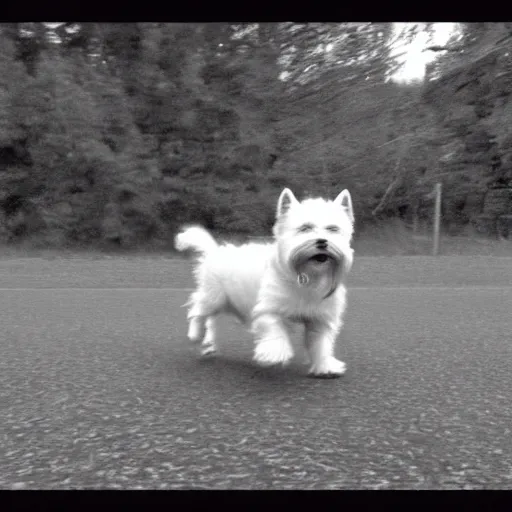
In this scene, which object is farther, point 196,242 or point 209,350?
point 196,242

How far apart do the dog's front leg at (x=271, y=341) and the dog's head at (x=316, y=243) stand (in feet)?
1.12

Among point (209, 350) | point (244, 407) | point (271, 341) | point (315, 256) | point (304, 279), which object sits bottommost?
point (209, 350)

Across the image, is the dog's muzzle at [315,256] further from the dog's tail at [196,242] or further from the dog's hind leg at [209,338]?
the dog's tail at [196,242]

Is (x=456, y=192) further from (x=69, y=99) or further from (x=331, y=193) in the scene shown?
(x=69, y=99)

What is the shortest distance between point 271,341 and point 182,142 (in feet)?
58.9

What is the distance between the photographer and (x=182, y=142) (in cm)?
2231

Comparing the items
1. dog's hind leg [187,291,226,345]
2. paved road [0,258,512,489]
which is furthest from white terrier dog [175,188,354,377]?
dog's hind leg [187,291,226,345]

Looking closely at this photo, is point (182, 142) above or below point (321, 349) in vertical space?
above

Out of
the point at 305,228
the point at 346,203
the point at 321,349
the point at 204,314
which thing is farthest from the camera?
the point at 204,314

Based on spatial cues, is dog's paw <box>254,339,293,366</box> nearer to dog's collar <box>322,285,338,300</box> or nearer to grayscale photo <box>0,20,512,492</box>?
grayscale photo <box>0,20,512,492</box>

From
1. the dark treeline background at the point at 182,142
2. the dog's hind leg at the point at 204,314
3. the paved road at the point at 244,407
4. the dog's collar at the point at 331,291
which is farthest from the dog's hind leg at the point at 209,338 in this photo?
the dark treeline background at the point at 182,142

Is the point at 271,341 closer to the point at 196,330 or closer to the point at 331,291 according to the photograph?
the point at 331,291

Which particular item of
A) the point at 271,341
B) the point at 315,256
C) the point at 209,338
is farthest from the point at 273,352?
the point at 209,338

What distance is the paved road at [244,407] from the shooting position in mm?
2924
